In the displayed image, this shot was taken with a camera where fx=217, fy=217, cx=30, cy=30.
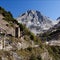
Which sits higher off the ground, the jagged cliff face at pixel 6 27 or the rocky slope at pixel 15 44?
the jagged cliff face at pixel 6 27

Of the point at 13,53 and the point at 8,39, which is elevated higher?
the point at 8,39

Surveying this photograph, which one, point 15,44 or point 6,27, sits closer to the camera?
point 15,44

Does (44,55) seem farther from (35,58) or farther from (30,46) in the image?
(35,58)

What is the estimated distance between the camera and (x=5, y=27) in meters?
43.9

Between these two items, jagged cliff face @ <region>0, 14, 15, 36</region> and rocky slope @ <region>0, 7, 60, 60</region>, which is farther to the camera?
jagged cliff face @ <region>0, 14, 15, 36</region>

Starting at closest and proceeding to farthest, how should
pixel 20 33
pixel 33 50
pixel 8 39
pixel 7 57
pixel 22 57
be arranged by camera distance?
pixel 7 57 < pixel 22 57 < pixel 8 39 < pixel 33 50 < pixel 20 33

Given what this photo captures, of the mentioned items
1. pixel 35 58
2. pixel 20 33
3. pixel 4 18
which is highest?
pixel 4 18

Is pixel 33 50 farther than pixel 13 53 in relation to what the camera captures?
Yes

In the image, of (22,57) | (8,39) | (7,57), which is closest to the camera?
(7,57)

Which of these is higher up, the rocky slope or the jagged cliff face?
the jagged cliff face

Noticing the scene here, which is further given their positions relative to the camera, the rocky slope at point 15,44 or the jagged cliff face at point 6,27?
the jagged cliff face at point 6,27

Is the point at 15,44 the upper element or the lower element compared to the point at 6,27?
lower

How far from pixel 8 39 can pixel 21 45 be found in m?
3.09

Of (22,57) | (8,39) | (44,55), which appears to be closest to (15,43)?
(8,39)
